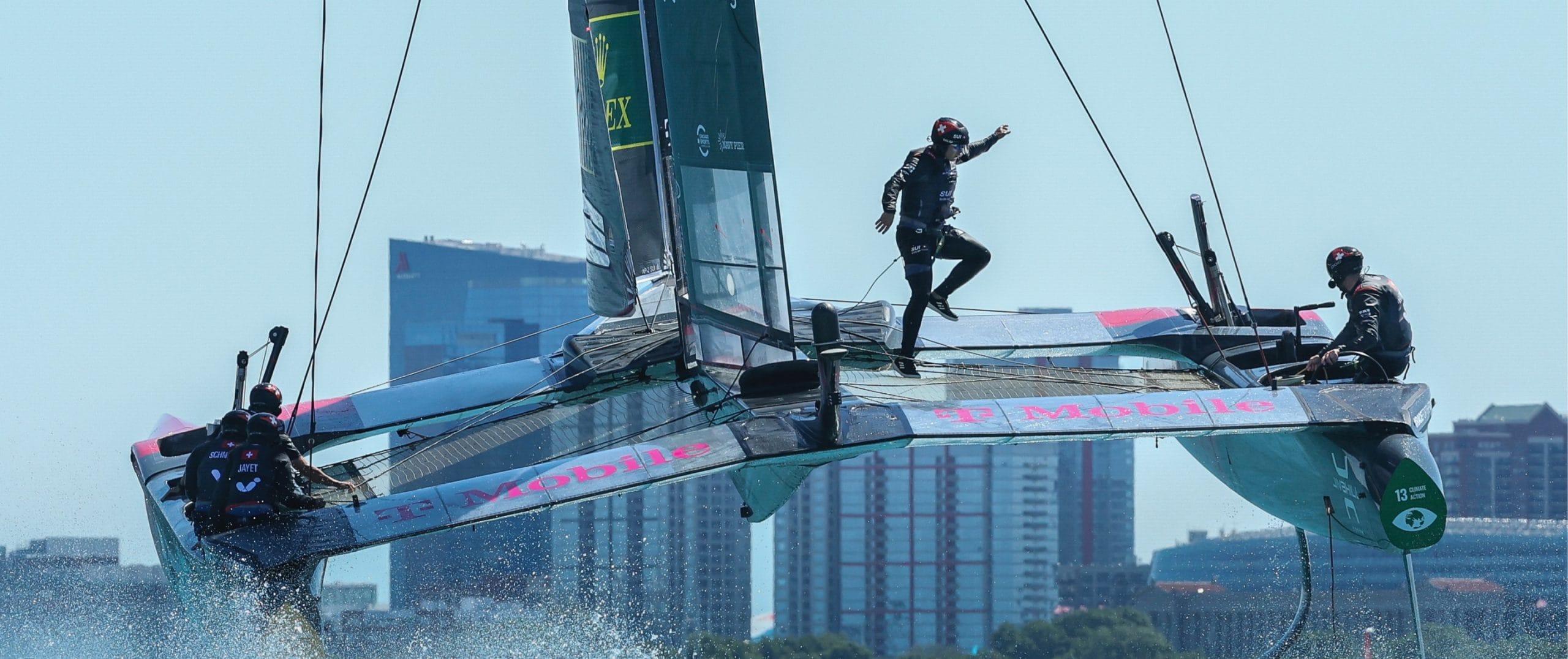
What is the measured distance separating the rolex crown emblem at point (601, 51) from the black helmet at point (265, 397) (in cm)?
300

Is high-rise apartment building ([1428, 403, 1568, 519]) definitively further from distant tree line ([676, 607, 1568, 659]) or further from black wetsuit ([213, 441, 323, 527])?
black wetsuit ([213, 441, 323, 527])

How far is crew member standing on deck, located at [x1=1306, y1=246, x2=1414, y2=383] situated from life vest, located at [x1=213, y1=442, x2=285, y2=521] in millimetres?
3823

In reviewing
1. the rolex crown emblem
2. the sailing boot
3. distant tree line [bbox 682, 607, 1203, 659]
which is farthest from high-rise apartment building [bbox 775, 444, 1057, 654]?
the sailing boot

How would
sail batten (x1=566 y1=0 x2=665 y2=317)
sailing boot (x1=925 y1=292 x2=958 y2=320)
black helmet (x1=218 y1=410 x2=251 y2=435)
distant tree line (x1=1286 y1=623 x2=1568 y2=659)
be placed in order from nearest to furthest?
black helmet (x1=218 y1=410 x2=251 y2=435) < sailing boot (x1=925 y1=292 x2=958 y2=320) < sail batten (x1=566 y1=0 x2=665 y2=317) < distant tree line (x1=1286 y1=623 x2=1568 y2=659)

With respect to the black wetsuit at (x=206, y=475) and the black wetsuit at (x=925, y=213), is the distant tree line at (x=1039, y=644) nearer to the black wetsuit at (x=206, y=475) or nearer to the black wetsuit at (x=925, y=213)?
the black wetsuit at (x=925, y=213)

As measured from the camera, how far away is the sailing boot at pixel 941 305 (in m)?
8.23

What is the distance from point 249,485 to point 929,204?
2616mm

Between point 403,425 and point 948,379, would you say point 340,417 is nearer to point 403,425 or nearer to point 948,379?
point 403,425

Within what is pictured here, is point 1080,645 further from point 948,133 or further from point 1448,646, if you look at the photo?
point 948,133

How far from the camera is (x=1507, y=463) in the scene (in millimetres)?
34219

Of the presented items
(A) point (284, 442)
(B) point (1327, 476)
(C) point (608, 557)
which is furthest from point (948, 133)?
(C) point (608, 557)

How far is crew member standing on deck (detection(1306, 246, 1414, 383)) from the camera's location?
7.98 m

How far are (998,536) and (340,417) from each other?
1045 inches

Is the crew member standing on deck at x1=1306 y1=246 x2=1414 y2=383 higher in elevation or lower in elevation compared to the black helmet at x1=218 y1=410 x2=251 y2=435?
higher
